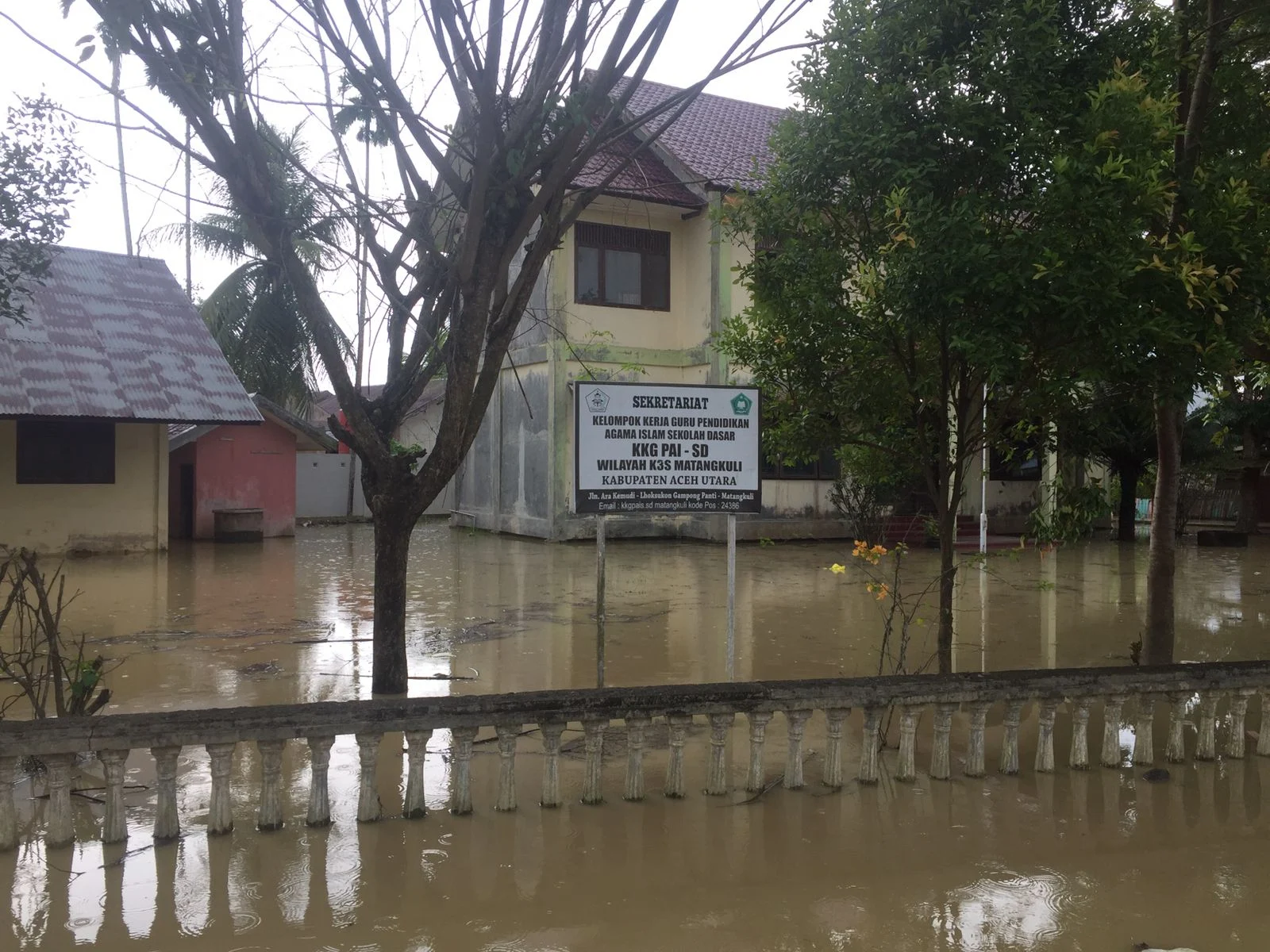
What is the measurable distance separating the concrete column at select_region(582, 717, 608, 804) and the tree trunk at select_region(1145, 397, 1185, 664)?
493 centimetres

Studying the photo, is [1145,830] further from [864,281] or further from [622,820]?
[864,281]

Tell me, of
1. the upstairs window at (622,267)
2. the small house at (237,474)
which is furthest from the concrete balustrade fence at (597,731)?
the small house at (237,474)

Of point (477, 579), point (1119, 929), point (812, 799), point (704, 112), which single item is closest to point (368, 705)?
point (812, 799)

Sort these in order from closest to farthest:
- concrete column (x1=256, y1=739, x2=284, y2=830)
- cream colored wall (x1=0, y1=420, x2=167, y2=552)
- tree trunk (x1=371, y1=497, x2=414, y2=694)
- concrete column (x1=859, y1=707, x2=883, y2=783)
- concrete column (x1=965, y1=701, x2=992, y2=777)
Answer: concrete column (x1=256, y1=739, x2=284, y2=830) → concrete column (x1=859, y1=707, x2=883, y2=783) → concrete column (x1=965, y1=701, x2=992, y2=777) → tree trunk (x1=371, y1=497, x2=414, y2=694) → cream colored wall (x1=0, y1=420, x2=167, y2=552)

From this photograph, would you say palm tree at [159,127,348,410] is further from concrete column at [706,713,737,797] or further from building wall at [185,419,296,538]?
concrete column at [706,713,737,797]

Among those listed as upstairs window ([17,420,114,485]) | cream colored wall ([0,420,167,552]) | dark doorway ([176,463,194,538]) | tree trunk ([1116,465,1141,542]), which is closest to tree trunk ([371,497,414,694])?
cream colored wall ([0,420,167,552])

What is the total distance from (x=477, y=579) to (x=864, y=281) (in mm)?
9676

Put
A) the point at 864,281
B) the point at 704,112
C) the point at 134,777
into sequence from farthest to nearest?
the point at 704,112 → the point at 864,281 → the point at 134,777

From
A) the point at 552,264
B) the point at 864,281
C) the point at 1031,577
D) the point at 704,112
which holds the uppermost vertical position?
the point at 704,112

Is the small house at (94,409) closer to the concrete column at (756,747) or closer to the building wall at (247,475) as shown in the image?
the building wall at (247,475)

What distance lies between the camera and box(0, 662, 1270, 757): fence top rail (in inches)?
169

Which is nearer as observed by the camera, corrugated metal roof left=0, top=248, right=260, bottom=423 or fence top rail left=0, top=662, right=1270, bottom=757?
fence top rail left=0, top=662, right=1270, bottom=757

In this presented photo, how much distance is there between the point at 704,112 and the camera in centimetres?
2394

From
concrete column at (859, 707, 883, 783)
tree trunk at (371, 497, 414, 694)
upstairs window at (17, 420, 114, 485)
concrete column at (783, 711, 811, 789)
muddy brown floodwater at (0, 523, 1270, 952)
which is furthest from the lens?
upstairs window at (17, 420, 114, 485)
